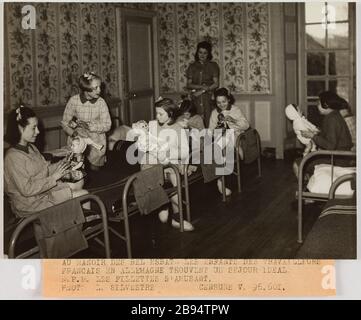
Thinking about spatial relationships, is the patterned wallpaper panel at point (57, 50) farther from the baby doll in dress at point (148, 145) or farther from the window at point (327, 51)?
the window at point (327, 51)

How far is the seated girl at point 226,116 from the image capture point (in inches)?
201

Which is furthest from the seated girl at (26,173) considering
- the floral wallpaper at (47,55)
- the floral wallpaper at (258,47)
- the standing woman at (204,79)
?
the floral wallpaper at (258,47)

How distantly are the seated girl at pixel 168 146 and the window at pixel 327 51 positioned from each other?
3428 millimetres

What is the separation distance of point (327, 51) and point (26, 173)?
4.89m

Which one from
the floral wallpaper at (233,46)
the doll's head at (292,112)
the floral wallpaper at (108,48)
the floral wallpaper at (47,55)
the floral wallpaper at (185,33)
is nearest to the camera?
the doll's head at (292,112)

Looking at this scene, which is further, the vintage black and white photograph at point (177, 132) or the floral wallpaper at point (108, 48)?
the floral wallpaper at point (108, 48)

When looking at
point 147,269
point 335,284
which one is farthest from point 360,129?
point 147,269

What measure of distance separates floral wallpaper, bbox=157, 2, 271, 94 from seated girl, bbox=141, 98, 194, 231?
121 inches

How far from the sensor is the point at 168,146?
12.7 ft

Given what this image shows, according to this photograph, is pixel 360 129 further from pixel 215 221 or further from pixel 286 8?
pixel 286 8

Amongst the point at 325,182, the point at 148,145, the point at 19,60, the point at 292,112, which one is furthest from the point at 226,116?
the point at 19,60

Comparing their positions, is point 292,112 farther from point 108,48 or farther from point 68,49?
point 108,48

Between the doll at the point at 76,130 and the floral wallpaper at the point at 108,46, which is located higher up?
the floral wallpaper at the point at 108,46
